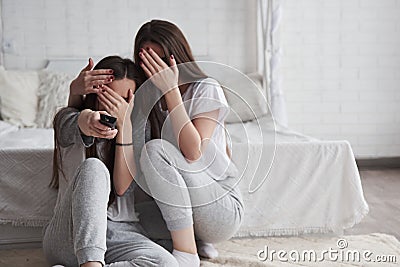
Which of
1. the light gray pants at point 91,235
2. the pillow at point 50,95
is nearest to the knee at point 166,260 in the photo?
the light gray pants at point 91,235

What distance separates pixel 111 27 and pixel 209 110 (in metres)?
2.62

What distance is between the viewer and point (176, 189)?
219 cm

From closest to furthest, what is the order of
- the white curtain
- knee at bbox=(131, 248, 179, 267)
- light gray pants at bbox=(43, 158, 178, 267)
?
light gray pants at bbox=(43, 158, 178, 267), knee at bbox=(131, 248, 179, 267), the white curtain

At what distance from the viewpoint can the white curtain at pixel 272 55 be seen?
4.45 metres

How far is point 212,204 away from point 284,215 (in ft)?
1.92

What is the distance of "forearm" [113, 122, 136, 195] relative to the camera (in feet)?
7.29

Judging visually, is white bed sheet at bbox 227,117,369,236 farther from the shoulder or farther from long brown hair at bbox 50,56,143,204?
long brown hair at bbox 50,56,143,204

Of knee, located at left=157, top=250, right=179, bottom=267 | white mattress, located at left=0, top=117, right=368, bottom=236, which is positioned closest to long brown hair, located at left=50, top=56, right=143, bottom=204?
knee, located at left=157, top=250, right=179, bottom=267

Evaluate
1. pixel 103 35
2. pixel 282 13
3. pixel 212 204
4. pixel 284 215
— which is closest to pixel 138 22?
pixel 103 35

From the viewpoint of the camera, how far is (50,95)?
163 inches

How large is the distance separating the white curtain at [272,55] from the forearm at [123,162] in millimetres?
2270

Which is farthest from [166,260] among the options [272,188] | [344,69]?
[344,69]

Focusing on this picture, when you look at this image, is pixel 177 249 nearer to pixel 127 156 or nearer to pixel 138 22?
pixel 127 156

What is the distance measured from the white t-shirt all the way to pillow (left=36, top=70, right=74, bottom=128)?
6.35ft
